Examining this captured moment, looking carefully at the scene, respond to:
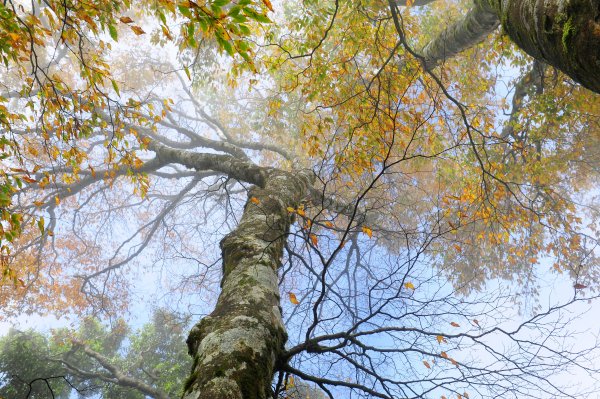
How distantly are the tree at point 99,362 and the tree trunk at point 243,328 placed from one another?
4.94 meters

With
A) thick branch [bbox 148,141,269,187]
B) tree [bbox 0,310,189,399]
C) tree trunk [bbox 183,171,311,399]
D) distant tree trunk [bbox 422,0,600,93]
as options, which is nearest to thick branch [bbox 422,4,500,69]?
distant tree trunk [bbox 422,0,600,93]

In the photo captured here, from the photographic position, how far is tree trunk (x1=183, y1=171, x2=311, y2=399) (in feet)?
4.89

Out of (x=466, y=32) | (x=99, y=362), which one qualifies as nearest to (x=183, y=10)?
(x=466, y=32)

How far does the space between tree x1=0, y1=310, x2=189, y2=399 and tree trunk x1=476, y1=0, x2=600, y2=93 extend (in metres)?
7.25

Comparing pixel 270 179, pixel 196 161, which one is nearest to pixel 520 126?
pixel 270 179

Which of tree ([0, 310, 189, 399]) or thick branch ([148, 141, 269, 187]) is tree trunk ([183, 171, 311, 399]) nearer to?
thick branch ([148, 141, 269, 187])

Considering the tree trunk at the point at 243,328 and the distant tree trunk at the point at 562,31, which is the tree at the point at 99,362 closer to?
the tree trunk at the point at 243,328

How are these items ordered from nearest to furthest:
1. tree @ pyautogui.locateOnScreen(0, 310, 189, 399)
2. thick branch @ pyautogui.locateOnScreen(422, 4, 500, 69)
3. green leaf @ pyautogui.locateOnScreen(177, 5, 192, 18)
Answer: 1. green leaf @ pyautogui.locateOnScreen(177, 5, 192, 18)
2. thick branch @ pyautogui.locateOnScreen(422, 4, 500, 69)
3. tree @ pyautogui.locateOnScreen(0, 310, 189, 399)

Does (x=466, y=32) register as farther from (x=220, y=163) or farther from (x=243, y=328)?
(x=243, y=328)

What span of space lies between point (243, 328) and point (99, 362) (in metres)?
11.5

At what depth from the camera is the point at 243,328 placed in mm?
1792

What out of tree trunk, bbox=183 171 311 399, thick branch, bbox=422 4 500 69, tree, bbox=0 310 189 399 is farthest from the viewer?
tree, bbox=0 310 189 399

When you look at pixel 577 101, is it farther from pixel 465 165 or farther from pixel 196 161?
pixel 196 161

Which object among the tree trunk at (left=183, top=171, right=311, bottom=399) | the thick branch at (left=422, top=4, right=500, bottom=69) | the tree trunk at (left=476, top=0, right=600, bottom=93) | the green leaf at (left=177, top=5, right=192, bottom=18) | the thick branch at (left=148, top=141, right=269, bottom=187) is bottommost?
the tree trunk at (left=183, top=171, right=311, bottom=399)
